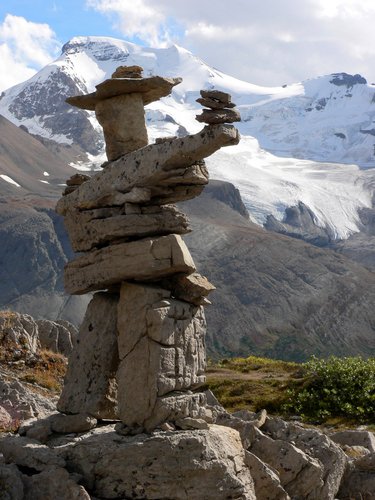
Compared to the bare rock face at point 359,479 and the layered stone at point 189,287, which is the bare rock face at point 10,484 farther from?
the bare rock face at point 359,479

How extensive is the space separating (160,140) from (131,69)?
259 cm

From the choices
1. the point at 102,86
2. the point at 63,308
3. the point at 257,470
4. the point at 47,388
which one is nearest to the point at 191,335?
the point at 257,470

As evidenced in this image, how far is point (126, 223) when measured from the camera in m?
19.7

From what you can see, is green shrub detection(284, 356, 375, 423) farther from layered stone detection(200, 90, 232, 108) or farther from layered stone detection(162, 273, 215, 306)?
layered stone detection(200, 90, 232, 108)

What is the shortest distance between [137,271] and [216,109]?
386cm

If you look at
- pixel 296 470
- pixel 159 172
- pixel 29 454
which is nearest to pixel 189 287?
pixel 159 172

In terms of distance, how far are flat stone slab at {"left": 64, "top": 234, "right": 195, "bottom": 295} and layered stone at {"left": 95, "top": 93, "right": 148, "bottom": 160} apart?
2653 mm

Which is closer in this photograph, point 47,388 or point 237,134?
point 237,134

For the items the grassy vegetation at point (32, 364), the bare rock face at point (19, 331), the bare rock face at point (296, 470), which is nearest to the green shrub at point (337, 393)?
the grassy vegetation at point (32, 364)

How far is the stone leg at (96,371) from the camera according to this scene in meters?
19.7

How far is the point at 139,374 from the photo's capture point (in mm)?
18562

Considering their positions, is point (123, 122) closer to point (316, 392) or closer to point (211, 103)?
point (211, 103)

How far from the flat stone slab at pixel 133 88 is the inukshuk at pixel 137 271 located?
0.02m

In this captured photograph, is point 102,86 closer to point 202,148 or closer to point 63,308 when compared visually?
point 202,148
